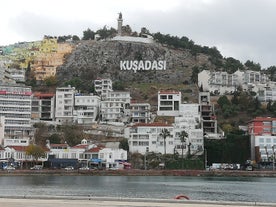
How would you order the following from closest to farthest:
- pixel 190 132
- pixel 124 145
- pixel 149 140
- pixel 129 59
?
pixel 149 140
pixel 124 145
pixel 190 132
pixel 129 59

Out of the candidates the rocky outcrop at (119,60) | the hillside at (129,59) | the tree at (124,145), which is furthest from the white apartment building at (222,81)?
the tree at (124,145)

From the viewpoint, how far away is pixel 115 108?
113500mm

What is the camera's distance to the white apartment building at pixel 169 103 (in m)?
112

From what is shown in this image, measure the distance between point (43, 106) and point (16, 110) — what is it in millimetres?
10670

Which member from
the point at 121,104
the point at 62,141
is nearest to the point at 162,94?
the point at 121,104

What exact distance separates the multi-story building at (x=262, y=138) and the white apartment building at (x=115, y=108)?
2767 centimetres

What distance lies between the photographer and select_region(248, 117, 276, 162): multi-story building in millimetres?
97219

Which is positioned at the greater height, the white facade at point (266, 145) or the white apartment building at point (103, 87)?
the white apartment building at point (103, 87)

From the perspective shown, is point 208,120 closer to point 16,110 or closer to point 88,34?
point 16,110

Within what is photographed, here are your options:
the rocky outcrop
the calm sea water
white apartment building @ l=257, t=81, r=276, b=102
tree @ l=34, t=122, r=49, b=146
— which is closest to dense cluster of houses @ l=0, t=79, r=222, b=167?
tree @ l=34, t=122, r=49, b=146

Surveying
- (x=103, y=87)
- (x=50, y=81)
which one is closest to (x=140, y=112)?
(x=103, y=87)

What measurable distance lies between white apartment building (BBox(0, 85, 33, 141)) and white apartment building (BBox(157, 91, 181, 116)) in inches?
1098

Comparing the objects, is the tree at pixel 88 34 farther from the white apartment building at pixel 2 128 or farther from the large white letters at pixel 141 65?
the white apartment building at pixel 2 128

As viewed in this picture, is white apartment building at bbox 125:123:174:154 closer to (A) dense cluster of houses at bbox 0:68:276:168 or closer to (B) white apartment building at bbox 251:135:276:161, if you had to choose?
(A) dense cluster of houses at bbox 0:68:276:168
